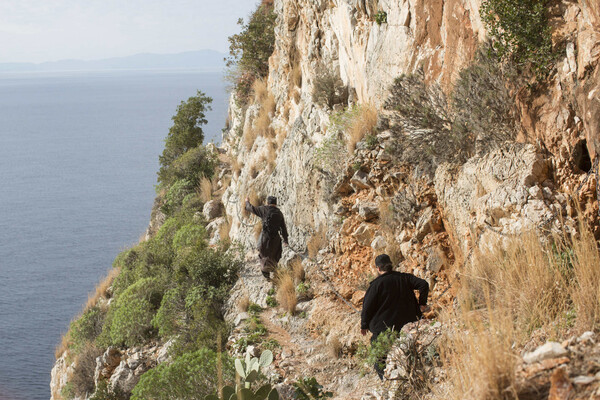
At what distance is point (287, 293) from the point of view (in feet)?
31.1

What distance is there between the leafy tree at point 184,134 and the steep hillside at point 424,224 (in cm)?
925

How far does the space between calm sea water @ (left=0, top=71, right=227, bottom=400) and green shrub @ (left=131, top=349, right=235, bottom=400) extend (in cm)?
1702

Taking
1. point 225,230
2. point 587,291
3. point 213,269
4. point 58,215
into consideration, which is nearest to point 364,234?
point 213,269

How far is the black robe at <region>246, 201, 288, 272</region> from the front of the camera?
1017 cm

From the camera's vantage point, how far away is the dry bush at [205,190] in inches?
717

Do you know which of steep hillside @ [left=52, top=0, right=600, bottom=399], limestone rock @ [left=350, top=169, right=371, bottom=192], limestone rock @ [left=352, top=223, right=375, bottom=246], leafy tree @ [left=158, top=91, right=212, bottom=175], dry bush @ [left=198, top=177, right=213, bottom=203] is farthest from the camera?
leafy tree @ [left=158, top=91, right=212, bottom=175]

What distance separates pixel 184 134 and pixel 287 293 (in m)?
15.3

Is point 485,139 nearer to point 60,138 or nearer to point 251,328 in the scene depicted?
point 251,328

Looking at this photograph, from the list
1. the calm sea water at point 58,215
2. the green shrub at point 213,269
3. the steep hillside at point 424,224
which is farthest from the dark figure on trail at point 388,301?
the calm sea water at point 58,215

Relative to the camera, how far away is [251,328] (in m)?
8.99

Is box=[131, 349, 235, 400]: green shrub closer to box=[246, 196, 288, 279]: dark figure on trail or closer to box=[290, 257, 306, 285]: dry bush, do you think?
box=[290, 257, 306, 285]: dry bush

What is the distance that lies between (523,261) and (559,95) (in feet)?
9.15

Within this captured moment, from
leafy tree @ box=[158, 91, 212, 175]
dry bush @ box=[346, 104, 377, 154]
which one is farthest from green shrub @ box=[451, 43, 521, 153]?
leafy tree @ box=[158, 91, 212, 175]

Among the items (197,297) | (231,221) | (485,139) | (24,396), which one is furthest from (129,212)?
(485,139)
